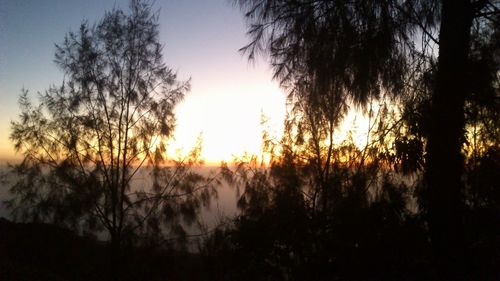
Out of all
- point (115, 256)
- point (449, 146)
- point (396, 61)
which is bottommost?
point (115, 256)

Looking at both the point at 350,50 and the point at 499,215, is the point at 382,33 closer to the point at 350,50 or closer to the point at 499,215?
the point at 350,50

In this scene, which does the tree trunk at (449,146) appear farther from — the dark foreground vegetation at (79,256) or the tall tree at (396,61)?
the dark foreground vegetation at (79,256)

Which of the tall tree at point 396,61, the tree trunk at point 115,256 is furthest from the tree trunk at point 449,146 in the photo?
the tree trunk at point 115,256

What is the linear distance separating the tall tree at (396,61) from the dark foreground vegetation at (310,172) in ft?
0.05

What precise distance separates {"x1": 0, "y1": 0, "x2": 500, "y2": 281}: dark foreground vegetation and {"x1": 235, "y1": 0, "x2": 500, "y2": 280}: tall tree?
2 centimetres

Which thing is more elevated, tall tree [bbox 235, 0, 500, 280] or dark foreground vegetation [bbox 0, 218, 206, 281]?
tall tree [bbox 235, 0, 500, 280]

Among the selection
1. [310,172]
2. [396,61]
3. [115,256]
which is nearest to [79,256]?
[115,256]

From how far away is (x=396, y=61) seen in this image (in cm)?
482

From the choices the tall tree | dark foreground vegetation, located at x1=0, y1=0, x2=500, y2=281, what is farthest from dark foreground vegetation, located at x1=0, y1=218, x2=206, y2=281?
the tall tree

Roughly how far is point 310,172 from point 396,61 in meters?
4.78

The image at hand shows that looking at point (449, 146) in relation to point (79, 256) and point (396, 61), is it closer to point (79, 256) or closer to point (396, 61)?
point (396, 61)

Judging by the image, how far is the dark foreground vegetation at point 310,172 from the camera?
174 inches

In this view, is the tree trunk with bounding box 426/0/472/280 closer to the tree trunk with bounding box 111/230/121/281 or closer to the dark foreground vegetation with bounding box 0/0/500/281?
the dark foreground vegetation with bounding box 0/0/500/281

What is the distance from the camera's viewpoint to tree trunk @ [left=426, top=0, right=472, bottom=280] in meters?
4.06
